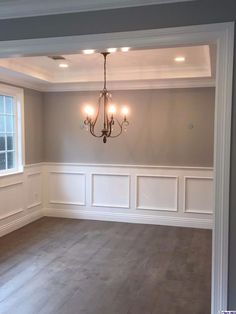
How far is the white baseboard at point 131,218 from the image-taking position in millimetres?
5391

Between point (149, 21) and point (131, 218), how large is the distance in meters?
3.95

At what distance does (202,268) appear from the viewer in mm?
3725

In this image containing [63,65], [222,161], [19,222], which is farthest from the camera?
[19,222]

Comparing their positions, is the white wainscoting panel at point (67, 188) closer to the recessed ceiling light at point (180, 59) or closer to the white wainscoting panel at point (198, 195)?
the white wainscoting panel at point (198, 195)

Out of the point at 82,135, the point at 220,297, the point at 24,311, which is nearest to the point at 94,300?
the point at 24,311

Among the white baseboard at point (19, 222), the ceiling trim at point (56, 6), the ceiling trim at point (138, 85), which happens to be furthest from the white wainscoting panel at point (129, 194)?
the ceiling trim at point (56, 6)

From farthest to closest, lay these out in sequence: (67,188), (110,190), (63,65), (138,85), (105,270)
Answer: (67,188), (110,190), (138,85), (63,65), (105,270)

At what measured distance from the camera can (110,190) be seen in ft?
19.0

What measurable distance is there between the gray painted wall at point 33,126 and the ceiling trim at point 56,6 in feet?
9.67

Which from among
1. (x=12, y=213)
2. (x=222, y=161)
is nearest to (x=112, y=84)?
(x=12, y=213)

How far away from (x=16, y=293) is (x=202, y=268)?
2040mm

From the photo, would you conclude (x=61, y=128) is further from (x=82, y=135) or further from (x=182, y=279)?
(x=182, y=279)

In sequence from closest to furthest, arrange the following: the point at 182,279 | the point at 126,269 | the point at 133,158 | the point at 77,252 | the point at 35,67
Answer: the point at 182,279 → the point at 126,269 → the point at 77,252 → the point at 35,67 → the point at 133,158

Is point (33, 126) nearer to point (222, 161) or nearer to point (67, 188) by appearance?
point (67, 188)
